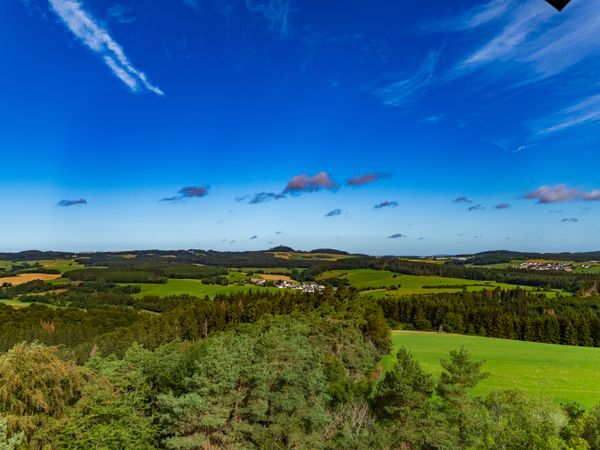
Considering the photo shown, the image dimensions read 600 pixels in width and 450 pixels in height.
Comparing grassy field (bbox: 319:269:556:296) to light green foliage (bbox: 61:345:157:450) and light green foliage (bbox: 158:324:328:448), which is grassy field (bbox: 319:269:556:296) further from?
light green foliage (bbox: 61:345:157:450)

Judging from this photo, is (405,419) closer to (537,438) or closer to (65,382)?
(537,438)

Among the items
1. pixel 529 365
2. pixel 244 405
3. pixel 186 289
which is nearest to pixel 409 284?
pixel 186 289

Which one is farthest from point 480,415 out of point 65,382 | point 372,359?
point 372,359

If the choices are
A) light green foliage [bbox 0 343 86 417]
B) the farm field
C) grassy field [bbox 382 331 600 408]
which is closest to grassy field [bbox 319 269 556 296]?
grassy field [bbox 382 331 600 408]

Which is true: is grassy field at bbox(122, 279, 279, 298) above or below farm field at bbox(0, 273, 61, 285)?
below

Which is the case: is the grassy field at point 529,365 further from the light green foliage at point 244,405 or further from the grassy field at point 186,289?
the grassy field at point 186,289
